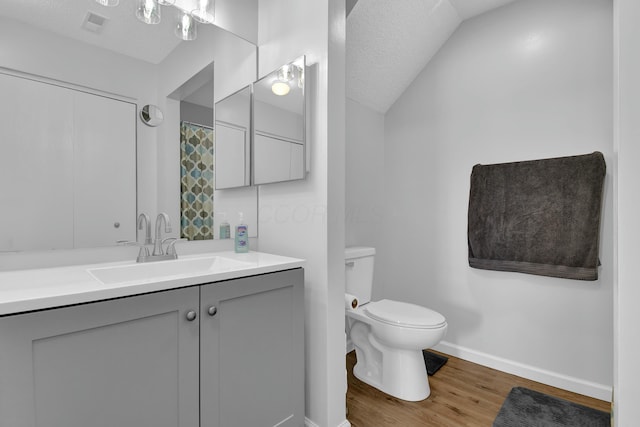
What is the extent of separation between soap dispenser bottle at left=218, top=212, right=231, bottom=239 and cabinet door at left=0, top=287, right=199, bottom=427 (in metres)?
0.71

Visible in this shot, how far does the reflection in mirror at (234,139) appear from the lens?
1730 millimetres

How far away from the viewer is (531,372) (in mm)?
1955

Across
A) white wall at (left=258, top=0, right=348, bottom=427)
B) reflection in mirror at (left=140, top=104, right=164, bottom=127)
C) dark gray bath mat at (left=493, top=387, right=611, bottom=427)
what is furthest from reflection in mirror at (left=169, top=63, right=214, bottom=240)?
dark gray bath mat at (left=493, top=387, right=611, bottom=427)

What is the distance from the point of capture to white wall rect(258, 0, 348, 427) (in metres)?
1.42

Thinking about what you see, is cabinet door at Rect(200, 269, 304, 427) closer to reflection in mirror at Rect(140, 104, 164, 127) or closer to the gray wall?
reflection in mirror at Rect(140, 104, 164, 127)

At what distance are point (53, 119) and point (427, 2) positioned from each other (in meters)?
2.13

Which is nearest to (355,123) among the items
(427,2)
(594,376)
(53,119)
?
(427,2)

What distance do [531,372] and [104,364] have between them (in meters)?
2.32

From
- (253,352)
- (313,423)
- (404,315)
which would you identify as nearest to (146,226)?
(253,352)

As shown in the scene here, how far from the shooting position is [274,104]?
162cm

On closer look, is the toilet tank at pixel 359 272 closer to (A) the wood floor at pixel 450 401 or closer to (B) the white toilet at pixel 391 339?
(B) the white toilet at pixel 391 339

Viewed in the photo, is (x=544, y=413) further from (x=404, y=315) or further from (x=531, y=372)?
(x=404, y=315)

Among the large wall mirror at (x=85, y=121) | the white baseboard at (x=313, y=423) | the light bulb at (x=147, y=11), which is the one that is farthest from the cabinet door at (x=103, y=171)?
the white baseboard at (x=313, y=423)

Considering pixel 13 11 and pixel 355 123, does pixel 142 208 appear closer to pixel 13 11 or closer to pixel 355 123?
pixel 13 11
